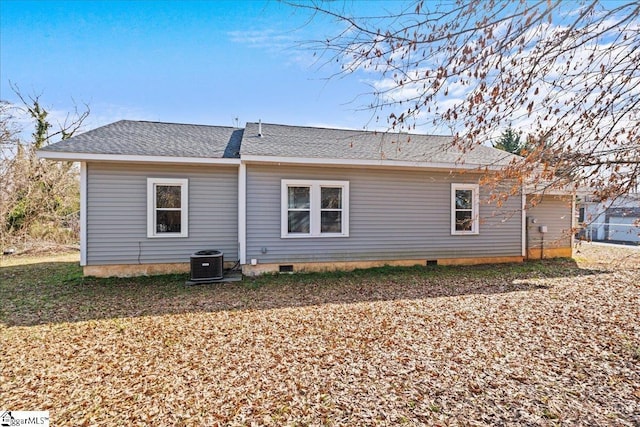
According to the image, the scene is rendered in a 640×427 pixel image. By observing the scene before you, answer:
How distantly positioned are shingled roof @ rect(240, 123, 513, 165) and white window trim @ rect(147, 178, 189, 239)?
1.90 m

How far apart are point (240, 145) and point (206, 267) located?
3.48 meters

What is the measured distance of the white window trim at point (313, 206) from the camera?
8.34 meters

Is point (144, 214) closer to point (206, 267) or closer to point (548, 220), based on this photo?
point (206, 267)

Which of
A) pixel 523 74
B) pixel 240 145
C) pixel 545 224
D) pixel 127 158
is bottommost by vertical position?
pixel 545 224

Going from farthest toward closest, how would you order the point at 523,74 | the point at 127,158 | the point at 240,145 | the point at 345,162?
the point at 240,145
the point at 345,162
the point at 127,158
the point at 523,74

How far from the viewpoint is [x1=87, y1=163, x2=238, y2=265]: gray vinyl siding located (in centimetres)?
779

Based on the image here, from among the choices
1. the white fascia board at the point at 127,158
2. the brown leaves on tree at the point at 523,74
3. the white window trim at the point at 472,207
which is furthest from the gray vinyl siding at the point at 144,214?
the white window trim at the point at 472,207

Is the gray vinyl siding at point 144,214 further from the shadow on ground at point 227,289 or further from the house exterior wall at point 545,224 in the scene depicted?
the house exterior wall at point 545,224

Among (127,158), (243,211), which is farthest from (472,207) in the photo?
(127,158)

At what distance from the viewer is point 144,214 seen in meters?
8.03

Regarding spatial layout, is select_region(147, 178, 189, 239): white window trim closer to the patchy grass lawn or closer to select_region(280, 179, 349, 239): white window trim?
the patchy grass lawn

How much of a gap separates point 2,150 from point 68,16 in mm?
9314

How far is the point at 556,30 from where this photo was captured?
2992 mm

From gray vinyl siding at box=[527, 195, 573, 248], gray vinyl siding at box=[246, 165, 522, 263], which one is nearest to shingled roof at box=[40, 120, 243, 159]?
gray vinyl siding at box=[246, 165, 522, 263]
